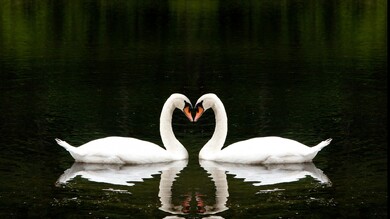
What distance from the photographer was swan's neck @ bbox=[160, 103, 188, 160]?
65.7 ft

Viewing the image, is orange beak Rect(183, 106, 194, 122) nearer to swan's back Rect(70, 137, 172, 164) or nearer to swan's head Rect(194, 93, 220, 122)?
swan's head Rect(194, 93, 220, 122)

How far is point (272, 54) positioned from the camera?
40844mm

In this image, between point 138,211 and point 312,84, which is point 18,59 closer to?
point 312,84

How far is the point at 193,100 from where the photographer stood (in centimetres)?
2820

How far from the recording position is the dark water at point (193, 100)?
16969 mm

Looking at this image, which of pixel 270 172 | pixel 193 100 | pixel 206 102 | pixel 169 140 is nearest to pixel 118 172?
pixel 169 140

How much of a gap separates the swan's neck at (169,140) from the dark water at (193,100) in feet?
0.76

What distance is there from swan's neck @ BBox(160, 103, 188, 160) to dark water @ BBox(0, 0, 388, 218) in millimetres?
232

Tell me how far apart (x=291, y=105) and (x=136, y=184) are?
9.71 m

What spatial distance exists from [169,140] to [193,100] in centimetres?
812

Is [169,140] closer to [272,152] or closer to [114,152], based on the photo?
[114,152]

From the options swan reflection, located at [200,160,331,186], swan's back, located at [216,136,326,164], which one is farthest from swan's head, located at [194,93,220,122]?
swan's back, located at [216,136,326,164]

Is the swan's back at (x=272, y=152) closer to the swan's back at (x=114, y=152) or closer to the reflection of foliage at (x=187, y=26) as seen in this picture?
the swan's back at (x=114, y=152)

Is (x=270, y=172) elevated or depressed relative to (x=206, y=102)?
depressed
